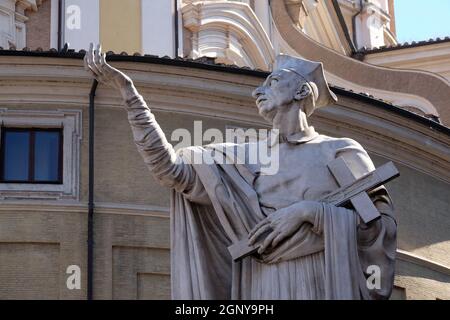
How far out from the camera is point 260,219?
27.7 feet

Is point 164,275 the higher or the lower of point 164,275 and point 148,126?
the higher

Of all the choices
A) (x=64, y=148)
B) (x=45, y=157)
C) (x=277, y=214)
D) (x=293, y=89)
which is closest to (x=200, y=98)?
(x=64, y=148)

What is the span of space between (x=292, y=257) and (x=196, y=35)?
20819 mm

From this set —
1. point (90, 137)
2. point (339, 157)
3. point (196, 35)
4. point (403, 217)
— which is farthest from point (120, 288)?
point (339, 157)

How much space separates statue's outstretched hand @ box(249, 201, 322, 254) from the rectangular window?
14800 millimetres

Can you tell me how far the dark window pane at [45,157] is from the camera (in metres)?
Answer: 23.0

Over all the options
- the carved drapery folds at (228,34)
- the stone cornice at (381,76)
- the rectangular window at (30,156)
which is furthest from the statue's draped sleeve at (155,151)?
the stone cornice at (381,76)

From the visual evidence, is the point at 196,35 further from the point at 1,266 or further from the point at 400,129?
the point at 1,266

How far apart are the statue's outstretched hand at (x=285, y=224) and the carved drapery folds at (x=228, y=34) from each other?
20138mm

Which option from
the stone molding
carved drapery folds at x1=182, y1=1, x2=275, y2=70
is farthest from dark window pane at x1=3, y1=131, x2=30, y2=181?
carved drapery folds at x1=182, y1=1, x2=275, y2=70

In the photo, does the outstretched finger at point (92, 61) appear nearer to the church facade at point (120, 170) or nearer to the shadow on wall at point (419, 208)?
the church facade at point (120, 170)

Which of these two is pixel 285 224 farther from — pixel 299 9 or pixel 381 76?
pixel 299 9
